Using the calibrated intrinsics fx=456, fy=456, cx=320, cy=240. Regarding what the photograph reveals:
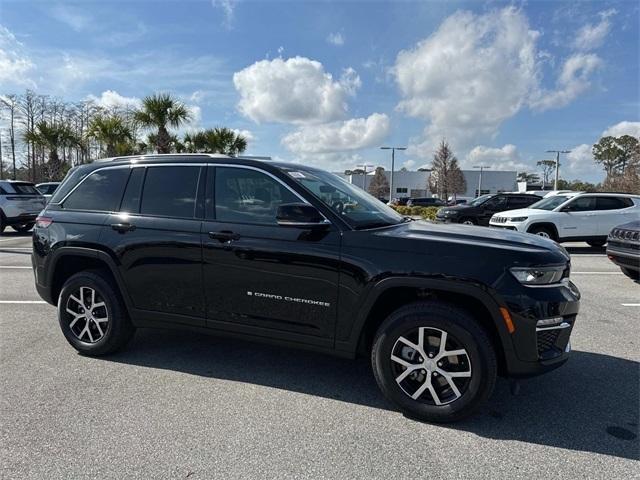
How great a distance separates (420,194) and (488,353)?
264 ft

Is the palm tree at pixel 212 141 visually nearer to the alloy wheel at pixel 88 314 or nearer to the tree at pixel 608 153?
the alloy wheel at pixel 88 314

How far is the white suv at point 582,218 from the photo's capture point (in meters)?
12.9

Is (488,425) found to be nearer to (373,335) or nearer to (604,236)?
(373,335)

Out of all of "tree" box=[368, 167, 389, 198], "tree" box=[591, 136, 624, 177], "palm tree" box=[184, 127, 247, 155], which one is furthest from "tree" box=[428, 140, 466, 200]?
"palm tree" box=[184, 127, 247, 155]

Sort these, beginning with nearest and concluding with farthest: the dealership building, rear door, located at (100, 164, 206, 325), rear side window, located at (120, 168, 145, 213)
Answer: rear door, located at (100, 164, 206, 325)
rear side window, located at (120, 168, 145, 213)
the dealership building

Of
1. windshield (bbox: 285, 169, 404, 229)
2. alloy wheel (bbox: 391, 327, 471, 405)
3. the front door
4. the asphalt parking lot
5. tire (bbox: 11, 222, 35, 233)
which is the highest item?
windshield (bbox: 285, 169, 404, 229)

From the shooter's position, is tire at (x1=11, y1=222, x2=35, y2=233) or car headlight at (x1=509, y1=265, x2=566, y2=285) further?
tire at (x1=11, y1=222, x2=35, y2=233)

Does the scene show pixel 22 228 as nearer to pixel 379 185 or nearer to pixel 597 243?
pixel 597 243

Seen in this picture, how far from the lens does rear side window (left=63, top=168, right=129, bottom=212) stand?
4254mm

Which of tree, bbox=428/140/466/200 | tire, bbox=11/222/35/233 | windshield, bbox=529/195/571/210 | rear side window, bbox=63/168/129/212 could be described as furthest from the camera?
tree, bbox=428/140/466/200

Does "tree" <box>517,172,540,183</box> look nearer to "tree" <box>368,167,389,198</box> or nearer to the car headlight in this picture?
"tree" <box>368,167,389,198</box>

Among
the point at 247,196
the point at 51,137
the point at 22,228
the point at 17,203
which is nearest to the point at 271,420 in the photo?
the point at 247,196

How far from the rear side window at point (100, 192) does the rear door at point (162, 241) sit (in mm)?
126

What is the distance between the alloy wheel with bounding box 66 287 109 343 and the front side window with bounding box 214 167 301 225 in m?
1.52
